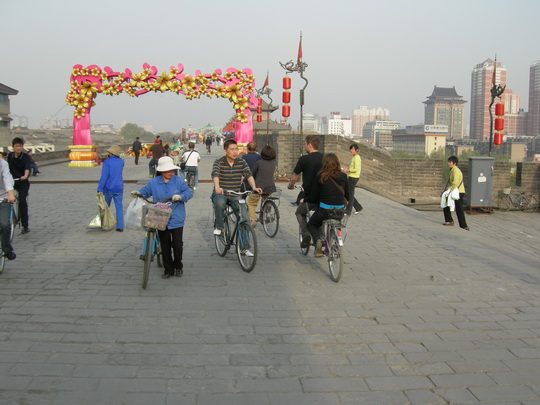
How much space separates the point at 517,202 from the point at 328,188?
12.4 m

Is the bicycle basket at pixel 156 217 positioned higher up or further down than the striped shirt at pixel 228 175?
further down

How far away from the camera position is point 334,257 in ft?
20.5

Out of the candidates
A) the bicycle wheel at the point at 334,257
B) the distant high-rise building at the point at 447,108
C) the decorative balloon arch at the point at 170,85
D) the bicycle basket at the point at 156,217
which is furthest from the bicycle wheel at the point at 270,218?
the distant high-rise building at the point at 447,108

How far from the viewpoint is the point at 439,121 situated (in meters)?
189

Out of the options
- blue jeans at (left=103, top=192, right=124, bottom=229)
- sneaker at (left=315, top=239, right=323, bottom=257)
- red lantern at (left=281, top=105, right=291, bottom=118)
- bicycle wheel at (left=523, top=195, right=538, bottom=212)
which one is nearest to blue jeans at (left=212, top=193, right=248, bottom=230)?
sneaker at (left=315, top=239, right=323, bottom=257)

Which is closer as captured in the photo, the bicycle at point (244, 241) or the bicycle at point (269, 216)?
the bicycle at point (244, 241)

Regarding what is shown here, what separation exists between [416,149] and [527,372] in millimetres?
133392

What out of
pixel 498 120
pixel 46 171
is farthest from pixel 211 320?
pixel 46 171

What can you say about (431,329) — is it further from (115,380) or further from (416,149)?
(416,149)

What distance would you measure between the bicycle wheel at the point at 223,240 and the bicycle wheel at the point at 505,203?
39.6 ft

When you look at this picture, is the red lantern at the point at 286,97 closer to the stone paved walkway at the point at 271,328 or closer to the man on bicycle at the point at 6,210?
the stone paved walkway at the point at 271,328

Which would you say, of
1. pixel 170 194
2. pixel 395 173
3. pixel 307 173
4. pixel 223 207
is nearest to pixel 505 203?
pixel 395 173

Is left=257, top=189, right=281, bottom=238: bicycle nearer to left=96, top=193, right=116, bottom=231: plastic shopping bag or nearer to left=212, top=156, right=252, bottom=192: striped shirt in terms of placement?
left=212, top=156, right=252, bottom=192: striped shirt

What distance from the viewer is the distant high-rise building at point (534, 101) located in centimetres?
13725
